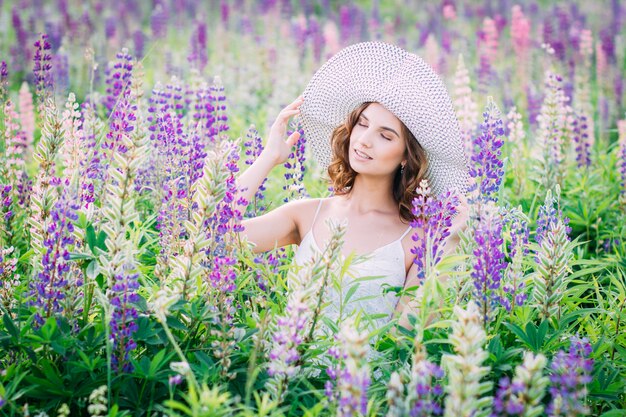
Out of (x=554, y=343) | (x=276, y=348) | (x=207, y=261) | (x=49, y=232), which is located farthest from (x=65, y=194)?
(x=554, y=343)

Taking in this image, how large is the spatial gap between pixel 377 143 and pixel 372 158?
0.23 ft

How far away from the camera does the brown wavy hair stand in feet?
11.6

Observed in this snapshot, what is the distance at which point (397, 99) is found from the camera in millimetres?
3436

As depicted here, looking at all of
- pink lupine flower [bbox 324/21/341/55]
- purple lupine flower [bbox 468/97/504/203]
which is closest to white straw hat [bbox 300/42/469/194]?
purple lupine flower [bbox 468/97/504/203]

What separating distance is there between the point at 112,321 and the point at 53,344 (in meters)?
0.19

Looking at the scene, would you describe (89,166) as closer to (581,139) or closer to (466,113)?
(466,113)

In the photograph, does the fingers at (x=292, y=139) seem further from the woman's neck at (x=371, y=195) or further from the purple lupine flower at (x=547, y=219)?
the purple lupine flower at (x=547, y=219)

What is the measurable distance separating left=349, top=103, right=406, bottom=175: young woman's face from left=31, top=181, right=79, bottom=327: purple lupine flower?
1.34 metres

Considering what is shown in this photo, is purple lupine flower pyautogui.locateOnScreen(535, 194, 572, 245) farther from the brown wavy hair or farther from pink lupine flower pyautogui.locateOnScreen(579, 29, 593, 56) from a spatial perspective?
pink lupine flower pyautogui.locateOnScreen(579, 29, 593, 56)

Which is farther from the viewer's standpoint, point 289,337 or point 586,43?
point 586,43

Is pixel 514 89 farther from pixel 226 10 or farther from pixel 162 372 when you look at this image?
pixel 162 372

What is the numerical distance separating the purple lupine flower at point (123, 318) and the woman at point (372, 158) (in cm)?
103

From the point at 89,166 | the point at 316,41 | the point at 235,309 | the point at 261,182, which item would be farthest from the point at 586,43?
the point at 235,309

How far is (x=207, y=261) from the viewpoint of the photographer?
2.87 metres
